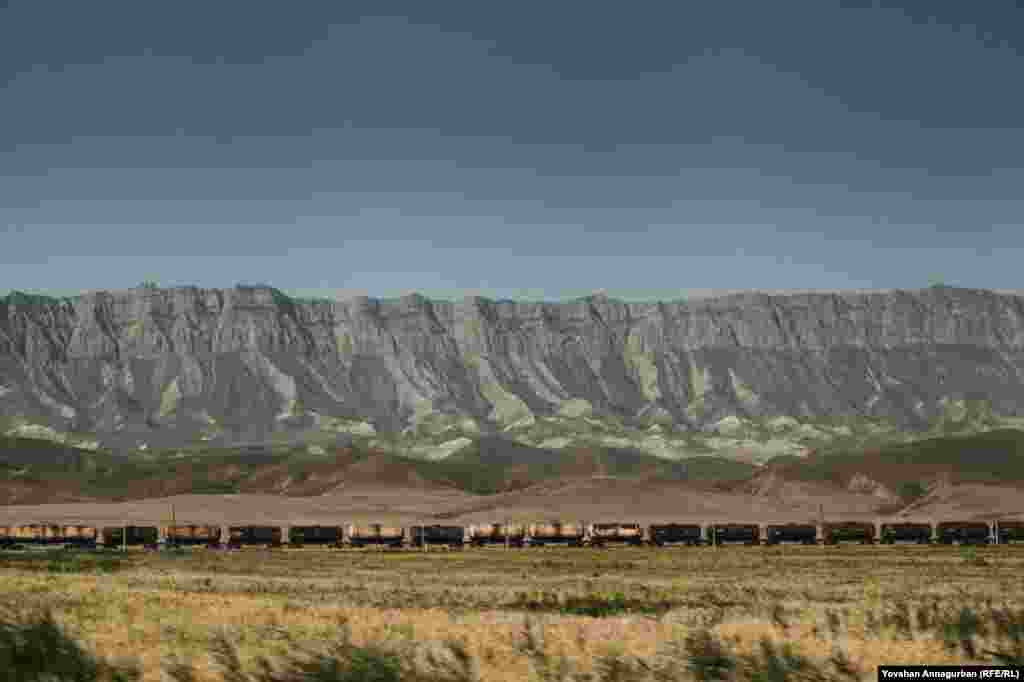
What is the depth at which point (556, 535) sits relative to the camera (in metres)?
128

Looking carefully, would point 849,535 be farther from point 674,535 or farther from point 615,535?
point 615,535

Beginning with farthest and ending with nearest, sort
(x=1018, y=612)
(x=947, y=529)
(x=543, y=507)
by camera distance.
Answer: (x=543, y=507) < (x=947, y=529) < (x=1018, y=612)

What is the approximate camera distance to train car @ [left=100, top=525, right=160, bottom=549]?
120 m

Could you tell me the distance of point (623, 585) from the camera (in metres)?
67.8

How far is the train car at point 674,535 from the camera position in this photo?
123312 mm

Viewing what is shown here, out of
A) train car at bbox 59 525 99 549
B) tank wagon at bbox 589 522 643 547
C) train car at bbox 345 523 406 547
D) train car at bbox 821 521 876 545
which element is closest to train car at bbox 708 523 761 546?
train car at bbox 821 521 876 545

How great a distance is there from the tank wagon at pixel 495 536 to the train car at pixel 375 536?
6.36 meters

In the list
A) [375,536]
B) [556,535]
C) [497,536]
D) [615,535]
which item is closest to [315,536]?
[375,536]

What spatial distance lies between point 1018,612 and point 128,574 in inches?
2143

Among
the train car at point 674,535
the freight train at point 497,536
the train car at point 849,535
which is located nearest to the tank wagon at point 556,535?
the freight train at point 497,536

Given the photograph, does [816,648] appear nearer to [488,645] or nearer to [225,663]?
[488,645]

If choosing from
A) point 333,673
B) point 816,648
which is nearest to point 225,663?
point 333,673

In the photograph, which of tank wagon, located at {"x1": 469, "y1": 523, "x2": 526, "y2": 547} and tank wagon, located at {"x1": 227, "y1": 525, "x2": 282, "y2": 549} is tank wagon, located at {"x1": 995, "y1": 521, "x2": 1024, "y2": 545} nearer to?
tank wagon, located at {"x1": 469, "y1": 523, "x2": 526, "y2": 547}

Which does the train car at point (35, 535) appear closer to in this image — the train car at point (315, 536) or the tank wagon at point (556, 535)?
the train car at point (315, 536)
